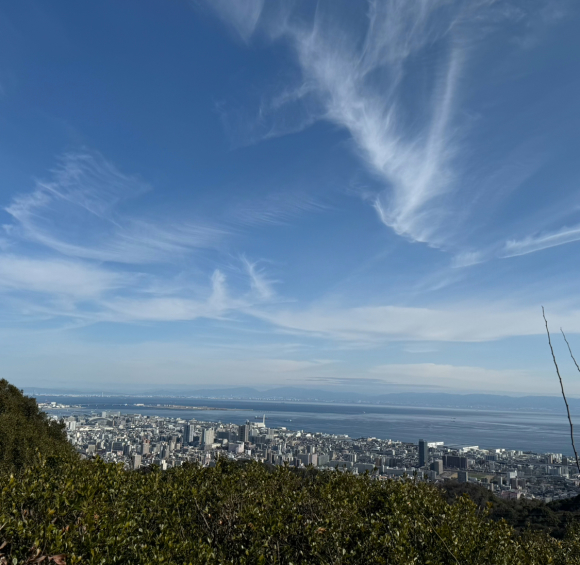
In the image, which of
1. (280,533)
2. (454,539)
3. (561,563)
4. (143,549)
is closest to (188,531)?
(280,533)

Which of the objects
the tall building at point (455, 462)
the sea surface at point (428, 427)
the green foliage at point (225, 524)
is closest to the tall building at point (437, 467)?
the tall building at point (455, 462)

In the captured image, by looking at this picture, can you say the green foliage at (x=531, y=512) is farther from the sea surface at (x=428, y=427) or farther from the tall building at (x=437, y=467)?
the sea surface at (x=428, y=427)

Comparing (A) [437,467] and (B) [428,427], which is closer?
(A) [437,467]

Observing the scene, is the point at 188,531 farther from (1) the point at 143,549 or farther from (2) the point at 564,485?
(2) the point at 564,485

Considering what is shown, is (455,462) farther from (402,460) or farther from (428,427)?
(428,427)

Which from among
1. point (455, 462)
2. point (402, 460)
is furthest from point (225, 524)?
point (455, 462)

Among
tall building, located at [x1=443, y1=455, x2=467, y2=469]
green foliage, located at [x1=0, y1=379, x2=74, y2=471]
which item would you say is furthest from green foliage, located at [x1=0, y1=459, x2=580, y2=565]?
tall building, located at [x1=443, y1=455, x2=467, y2=469]
